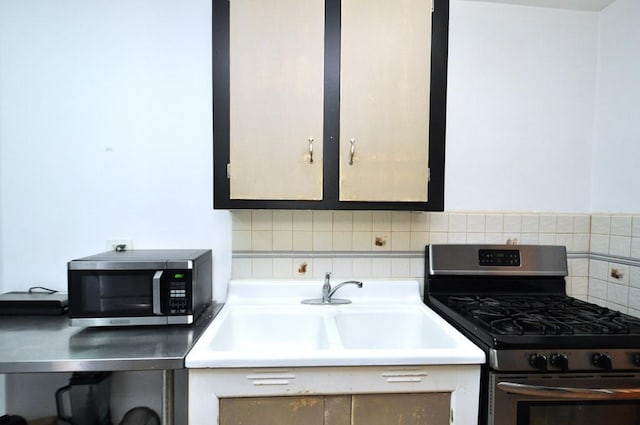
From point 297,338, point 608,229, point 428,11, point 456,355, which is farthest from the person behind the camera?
point 608,229

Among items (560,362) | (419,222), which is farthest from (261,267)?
(560,362)

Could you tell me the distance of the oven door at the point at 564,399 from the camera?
105 centimetres

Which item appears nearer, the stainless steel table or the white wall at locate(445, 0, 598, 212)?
the stainless steel table

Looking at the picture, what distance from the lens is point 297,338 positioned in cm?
147

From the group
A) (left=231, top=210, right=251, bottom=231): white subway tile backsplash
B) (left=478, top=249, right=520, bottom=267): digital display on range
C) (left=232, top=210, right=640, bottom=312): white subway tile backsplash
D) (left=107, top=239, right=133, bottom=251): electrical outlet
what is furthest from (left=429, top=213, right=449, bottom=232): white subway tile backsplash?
(left=107, top=239, right=133, bottom=251): electrical outlet

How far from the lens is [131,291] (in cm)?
125

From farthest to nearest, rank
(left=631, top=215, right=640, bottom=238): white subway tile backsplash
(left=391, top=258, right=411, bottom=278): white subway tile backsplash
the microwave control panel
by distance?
(left=391, top=258, right=411, bottom=278): white subway tile backsplash < (left=631, top=215, right=640, bottom=238): white subway tile backsplash < the microwave control panel

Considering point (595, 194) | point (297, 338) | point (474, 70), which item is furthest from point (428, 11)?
point (297, 338)

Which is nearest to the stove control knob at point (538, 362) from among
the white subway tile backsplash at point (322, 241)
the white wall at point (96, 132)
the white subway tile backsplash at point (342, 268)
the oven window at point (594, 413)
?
the oven window at point (594, 413)

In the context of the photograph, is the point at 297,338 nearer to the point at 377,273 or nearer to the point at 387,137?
the point at 377,273

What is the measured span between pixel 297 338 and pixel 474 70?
1.67 m

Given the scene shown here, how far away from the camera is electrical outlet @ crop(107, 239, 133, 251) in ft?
5.09

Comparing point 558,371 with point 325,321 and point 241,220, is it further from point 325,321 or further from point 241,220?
point 241,220

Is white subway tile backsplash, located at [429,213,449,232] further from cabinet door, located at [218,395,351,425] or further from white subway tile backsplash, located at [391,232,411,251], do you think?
cabinet door, located at [218,395,351,425]
